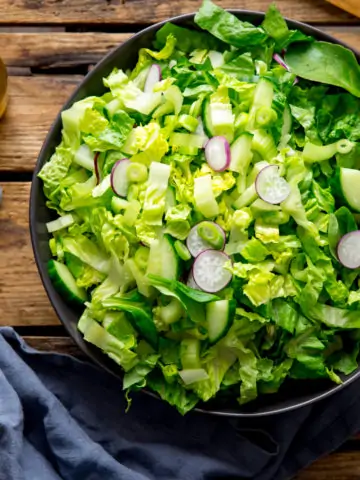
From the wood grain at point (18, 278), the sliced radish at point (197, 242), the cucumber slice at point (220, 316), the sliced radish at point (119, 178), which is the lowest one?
the wood grain at point (18, 278)

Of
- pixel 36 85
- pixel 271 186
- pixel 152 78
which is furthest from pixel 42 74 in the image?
pixel 271 186

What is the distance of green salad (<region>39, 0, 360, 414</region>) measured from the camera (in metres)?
1.53

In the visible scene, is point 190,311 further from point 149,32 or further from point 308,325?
point 149,32

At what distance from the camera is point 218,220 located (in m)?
1.56

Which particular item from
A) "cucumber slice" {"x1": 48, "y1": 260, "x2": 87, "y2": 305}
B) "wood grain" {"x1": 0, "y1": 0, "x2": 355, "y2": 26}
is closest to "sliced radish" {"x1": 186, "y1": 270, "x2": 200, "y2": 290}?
"cucumber slice" {"x1": 48, "y1": 260, "x2": 87, "y2": 305}

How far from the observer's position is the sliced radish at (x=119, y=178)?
5.10 ft

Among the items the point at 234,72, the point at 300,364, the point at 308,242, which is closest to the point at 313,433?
the point at 300,364

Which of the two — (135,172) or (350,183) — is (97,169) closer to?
(135,172)

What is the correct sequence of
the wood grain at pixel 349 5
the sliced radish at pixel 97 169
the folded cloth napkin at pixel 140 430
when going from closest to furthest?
the sliced radish at pixel 97 169 → the folded cloth napkin at pixel 140 430 → the wood grain at pixel 349 5

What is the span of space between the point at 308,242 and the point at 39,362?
0.66 meters

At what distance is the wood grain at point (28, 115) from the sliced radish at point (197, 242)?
0.51 metres

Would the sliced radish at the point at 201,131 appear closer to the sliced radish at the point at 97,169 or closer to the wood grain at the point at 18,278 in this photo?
the sliced radish at the point at 97,169

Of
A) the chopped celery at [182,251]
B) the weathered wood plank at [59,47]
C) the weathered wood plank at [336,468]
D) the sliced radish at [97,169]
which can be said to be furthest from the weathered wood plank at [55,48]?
the weathered wood plank at [336,468]

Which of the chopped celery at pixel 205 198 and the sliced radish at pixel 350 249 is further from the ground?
the chopped celery at pixel 205 198
